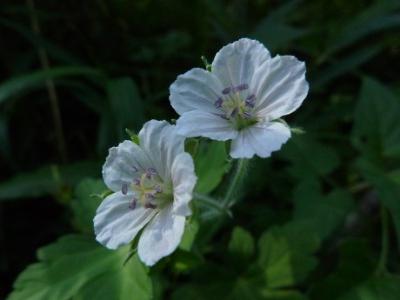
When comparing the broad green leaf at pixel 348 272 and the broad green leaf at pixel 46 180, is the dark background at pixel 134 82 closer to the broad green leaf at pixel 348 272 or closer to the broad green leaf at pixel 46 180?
the broad green leaf at pixel 46 180

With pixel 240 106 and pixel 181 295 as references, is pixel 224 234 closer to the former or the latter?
pixel 181 295

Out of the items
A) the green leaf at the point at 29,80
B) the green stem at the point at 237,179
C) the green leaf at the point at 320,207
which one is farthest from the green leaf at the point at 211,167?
the green leaf at the point at 29,80

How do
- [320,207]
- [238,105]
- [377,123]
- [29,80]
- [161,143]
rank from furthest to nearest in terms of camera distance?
1. [29,80]
2. [377,123]
3. [320,207]
4. [238,105]
5. [161,143]

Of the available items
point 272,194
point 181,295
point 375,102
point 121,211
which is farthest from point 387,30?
point 121,211

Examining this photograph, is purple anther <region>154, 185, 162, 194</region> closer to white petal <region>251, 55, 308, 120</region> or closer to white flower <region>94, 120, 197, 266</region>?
white flower <region>94, 120, 197, 266</region>

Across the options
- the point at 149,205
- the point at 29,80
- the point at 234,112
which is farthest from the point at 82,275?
the point at 29,80

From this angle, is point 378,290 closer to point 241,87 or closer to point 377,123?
point 377,123
